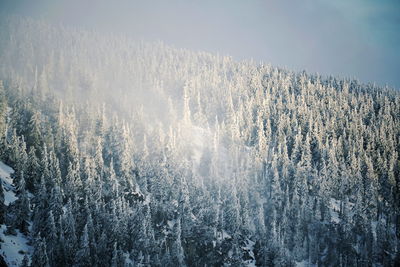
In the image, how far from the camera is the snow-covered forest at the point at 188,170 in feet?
234

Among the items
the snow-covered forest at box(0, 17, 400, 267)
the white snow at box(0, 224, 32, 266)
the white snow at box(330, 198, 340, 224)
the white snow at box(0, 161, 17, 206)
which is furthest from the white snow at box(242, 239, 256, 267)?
the white snow at box(0, 161, 17, 206)

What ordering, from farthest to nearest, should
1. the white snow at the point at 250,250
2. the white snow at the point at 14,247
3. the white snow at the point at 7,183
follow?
the white snow at the point at 250,250 < the white snow at the point at 7,183 < the white snow at the point at 14,247

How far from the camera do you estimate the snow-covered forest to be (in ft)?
234

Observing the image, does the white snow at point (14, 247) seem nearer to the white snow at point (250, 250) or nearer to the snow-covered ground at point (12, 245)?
the snow-covered ground at point (12, 245)

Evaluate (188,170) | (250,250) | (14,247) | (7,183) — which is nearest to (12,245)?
(14,247)

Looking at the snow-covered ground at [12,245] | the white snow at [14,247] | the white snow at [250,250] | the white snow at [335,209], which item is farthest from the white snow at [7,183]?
the white snow at [335,209]

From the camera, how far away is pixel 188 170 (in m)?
108

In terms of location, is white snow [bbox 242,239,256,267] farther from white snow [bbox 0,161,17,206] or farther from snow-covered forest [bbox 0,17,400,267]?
white snow [bbox 0,161,17,206]

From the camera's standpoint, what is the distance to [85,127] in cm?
10425

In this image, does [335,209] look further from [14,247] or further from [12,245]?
[12,245]

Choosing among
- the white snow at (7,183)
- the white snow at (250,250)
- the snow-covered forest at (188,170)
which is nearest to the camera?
the white snow at (7,183)

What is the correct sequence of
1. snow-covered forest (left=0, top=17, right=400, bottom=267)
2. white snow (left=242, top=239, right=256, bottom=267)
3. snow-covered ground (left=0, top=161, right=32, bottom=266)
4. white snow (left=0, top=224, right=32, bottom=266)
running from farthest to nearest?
white snow (left=242, top=239, right=256, bottom=267), snow-covered forest (left=0, top=17, right=400, bottom=267), snow-covered ground (left=0, top=161, right=32, bottom=266), white snow (left=0, top=224, right=32, bottom=266)

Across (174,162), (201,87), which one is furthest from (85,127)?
(201,87)

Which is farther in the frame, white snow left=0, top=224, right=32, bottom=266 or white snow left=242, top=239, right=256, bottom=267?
white snow left=242, top=239, right=256, bottom=267
